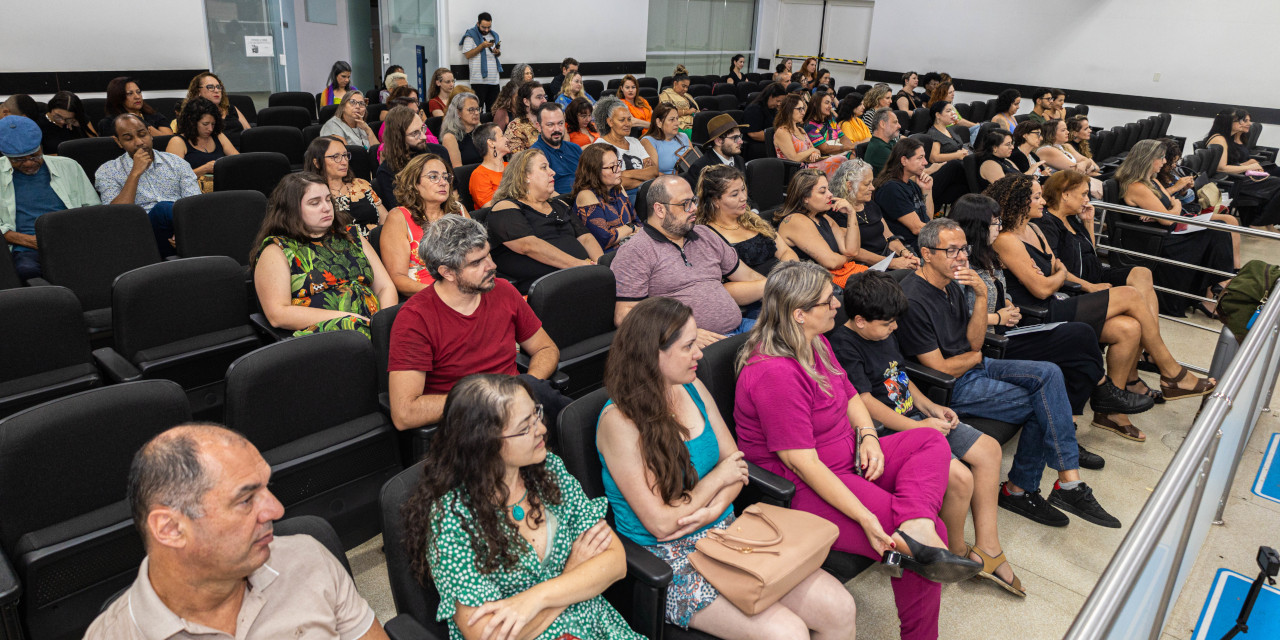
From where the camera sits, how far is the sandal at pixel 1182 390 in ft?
13.1

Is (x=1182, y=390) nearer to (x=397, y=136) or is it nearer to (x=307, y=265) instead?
(x=307, y=265)

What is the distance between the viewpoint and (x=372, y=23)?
32.6 ft

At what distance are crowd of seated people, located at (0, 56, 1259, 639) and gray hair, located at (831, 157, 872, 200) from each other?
0.02 m

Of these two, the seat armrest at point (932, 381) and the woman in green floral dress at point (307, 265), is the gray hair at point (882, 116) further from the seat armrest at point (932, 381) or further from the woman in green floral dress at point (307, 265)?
the woman in green floral dress at point (307, 265)

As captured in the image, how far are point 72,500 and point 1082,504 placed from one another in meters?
3.35

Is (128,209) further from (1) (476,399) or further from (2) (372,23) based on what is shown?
(2) (372,23)

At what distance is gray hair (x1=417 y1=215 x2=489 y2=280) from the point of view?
2498 mm

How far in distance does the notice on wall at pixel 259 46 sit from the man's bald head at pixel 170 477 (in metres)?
8.30

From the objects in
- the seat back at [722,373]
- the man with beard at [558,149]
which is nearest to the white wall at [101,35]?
the man with beard at [558,149]

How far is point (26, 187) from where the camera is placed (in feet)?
12.6

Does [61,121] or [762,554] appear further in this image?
[61,121]

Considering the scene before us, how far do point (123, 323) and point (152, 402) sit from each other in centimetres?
90

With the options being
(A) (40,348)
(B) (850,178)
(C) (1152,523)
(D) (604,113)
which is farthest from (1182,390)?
(A) (40,348)

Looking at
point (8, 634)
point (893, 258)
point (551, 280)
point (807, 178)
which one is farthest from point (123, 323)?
point (893, 258)
